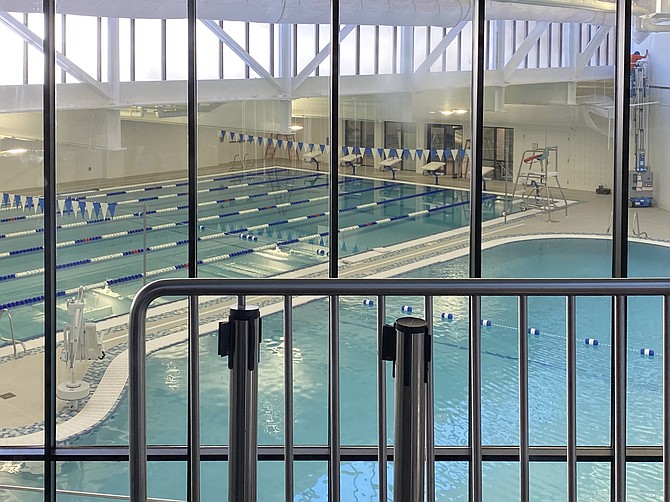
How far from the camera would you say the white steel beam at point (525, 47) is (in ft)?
17.7

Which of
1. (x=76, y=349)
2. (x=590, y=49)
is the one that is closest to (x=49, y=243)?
(x=76, y=349)

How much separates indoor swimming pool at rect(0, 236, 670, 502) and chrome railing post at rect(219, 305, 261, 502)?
2.90 metres

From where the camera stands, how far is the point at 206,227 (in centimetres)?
920

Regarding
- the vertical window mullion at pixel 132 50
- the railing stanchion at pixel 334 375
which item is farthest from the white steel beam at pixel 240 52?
the railing stanchion at pixel 334 375

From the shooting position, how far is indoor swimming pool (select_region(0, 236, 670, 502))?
5.73 metres

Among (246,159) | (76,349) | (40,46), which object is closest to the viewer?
(40,46)

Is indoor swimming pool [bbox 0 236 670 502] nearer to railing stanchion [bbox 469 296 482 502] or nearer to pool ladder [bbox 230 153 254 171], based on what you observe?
pool ladder [bbox 230 153 254 171]

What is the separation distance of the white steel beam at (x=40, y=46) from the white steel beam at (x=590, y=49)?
3016mm

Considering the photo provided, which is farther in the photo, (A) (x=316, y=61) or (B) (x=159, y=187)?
(B) (x=159, y=187)

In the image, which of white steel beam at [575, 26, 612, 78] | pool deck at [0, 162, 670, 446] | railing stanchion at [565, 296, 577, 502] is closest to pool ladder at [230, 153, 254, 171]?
pool deck at [0, 162, 670, 446]

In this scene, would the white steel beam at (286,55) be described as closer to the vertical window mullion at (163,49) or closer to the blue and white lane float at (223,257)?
the vertical window mullion at (163,49)

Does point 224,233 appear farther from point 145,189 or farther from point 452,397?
point 145,189

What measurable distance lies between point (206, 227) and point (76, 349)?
429cm

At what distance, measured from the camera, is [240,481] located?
1819mm
